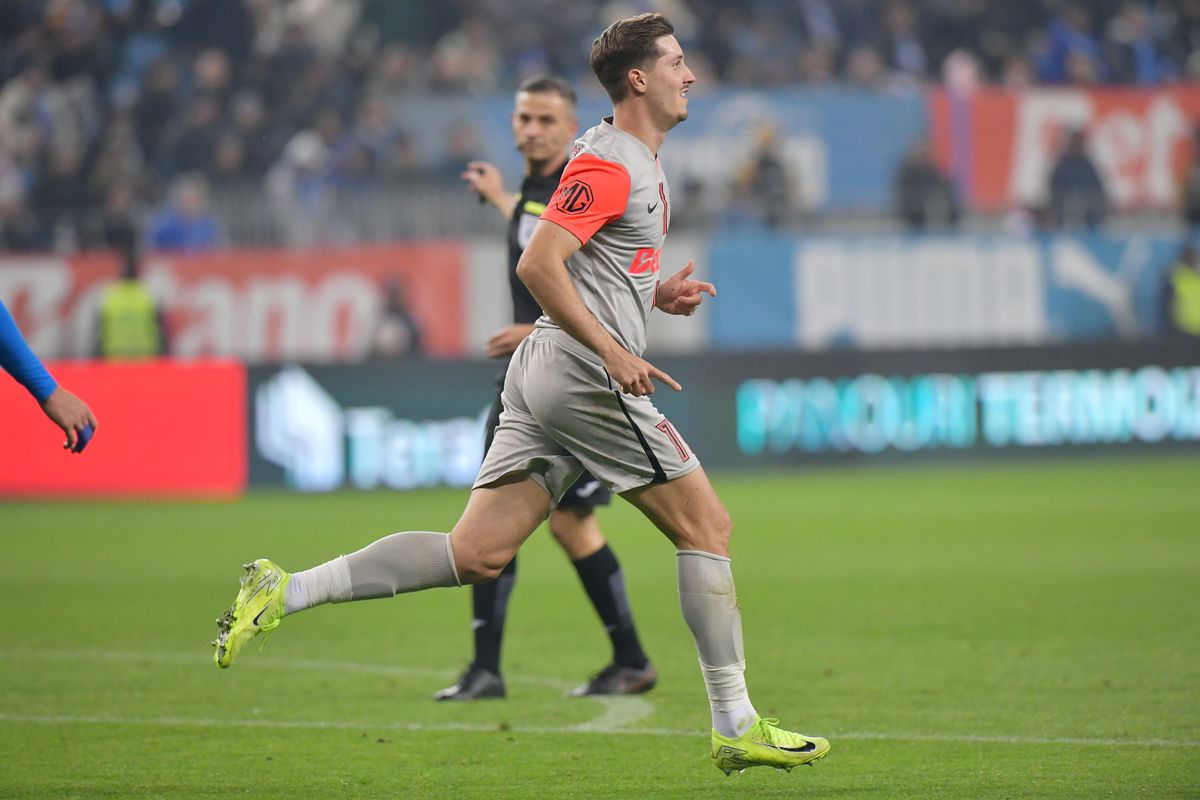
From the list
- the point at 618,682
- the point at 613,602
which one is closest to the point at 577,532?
the point at 613,602

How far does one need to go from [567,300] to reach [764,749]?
143cm

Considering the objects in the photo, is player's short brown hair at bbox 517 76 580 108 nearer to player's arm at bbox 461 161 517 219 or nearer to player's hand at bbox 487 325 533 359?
player's arm at bbox 461 161 517 219

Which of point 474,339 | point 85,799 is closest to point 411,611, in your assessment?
point 85,799

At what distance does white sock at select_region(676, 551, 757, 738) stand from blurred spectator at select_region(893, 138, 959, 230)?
45.3ft

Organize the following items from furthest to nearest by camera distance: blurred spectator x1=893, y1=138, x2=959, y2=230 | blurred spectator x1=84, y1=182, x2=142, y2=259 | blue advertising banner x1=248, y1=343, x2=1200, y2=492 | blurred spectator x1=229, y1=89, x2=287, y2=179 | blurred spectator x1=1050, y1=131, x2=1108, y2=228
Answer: blurred spectator x1=1050, y1=131, x2=1108, y2=228 < blurred spectator x1=893, y1=138, x2=959, y2=230 < blurred spectator x1=229, y1=89, x2=287, y2=179 < blurred spectator x1=84, y1=182, x2=142, y2=259 < blue advertising banner x1=248, y1=343, x2=1200, y2=492

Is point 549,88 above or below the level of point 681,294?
above

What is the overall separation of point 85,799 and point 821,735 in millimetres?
2477

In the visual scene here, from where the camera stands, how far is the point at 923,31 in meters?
21.8

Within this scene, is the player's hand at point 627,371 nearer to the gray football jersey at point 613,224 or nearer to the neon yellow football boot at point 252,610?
the gray football jersey at point 613,224

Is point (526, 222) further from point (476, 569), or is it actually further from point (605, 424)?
point (476, 569)

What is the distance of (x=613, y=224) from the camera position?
5.17 metres

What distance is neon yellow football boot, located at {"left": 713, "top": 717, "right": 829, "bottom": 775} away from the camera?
5.08 m

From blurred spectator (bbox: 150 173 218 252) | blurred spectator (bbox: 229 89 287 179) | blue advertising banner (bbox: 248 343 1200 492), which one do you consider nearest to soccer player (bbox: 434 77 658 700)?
blue advertising banner (bbox: 248 343 1200 492)

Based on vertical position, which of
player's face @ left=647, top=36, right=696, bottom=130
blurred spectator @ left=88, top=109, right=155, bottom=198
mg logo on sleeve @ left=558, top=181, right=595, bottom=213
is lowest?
mg logo on sleeve @ left=558, top=181, right=595, bottom=213
